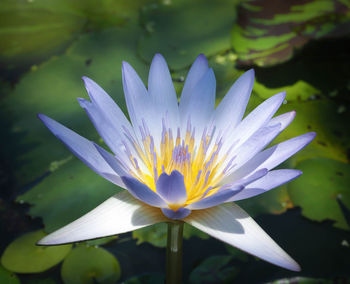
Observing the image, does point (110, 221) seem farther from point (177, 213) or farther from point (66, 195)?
point (66, 195)

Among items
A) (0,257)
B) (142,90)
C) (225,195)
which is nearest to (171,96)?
(142,90)

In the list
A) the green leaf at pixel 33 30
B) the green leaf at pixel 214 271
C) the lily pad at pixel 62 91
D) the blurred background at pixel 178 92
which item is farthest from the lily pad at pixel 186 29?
the green leaf at pixel 214 271

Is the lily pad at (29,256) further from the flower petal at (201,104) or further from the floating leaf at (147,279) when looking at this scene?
the flower petal at (201,104)

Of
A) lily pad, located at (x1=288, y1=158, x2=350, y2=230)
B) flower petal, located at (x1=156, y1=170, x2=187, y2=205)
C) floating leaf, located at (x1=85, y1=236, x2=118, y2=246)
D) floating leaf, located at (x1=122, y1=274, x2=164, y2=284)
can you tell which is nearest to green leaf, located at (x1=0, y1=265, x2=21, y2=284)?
floating leaf, located at (x1=85, y1=236, x2=118, y2=246)

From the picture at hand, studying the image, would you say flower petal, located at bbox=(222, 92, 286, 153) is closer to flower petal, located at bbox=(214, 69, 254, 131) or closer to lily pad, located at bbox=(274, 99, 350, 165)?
flower petal, located at bbox=(214, 69, 254, 131)

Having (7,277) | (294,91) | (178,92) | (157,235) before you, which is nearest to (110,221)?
(157,235)

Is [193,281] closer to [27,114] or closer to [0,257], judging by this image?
[0,257]
